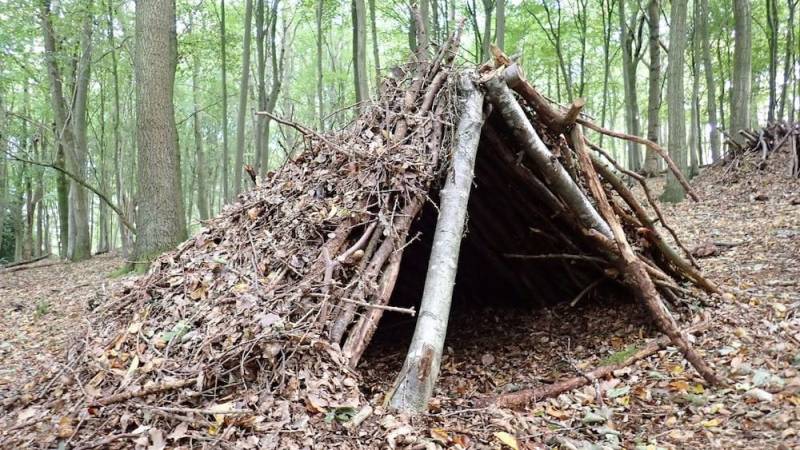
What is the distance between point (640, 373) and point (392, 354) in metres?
2.23

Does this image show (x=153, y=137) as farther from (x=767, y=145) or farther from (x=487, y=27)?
(x=767, y=145)

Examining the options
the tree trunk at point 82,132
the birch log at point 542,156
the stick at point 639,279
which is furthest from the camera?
the tree trunk at point 82,132

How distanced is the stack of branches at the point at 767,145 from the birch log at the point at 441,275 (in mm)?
9359

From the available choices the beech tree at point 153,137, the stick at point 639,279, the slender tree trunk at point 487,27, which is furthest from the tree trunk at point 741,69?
the beech tree at point 153,137

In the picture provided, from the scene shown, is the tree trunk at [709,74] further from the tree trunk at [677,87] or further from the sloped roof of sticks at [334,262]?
the sloped roof of sticks at [334,262]

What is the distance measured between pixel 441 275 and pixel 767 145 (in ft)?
39.0

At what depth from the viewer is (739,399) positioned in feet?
9.61

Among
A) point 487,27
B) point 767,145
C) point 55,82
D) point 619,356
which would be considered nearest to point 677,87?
point 767,145

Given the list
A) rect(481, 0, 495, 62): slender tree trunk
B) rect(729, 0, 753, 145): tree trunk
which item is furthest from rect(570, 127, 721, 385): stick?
rect(481, 0, 495, 62): slender tree trunk

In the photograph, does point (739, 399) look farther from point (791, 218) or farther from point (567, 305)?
point (791, 218)

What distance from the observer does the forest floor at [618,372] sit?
2670 millimetres

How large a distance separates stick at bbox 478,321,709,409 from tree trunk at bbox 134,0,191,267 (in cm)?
583

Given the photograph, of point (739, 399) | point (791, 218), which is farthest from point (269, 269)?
point (791, 218)

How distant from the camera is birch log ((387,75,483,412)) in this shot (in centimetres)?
283
